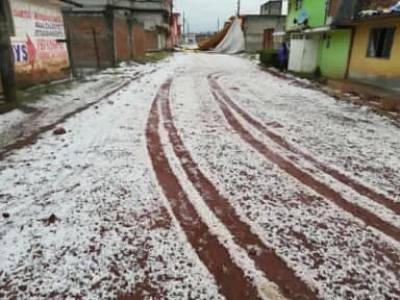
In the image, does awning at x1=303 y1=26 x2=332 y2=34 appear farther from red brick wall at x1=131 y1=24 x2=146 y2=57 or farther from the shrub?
red brick wall at x1=131 y1=24 x2=146 y2=57

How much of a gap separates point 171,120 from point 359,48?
34.8 ft

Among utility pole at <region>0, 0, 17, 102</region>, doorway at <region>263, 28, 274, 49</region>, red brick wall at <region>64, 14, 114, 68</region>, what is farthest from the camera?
doorway at <region>263, 28, 274, 49</region>

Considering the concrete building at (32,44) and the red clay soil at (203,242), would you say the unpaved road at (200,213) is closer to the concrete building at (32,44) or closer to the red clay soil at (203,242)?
the red clay soil at (203,242)

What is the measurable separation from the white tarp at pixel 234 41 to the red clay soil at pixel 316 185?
34882 mm

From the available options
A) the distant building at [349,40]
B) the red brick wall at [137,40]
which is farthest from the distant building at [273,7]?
the distant building at [349,40]

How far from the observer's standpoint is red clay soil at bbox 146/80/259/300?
8.36ft

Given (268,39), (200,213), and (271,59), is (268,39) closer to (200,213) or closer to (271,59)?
(271,59)

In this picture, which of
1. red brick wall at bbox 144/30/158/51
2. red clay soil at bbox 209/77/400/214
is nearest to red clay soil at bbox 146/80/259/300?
red clay soil at bbox 209/77/400/214

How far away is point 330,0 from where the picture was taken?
14891mm

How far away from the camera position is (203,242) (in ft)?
10.1

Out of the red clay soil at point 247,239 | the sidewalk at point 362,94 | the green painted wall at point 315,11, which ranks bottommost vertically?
the red clay soil at point 247,239

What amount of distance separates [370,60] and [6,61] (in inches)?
502

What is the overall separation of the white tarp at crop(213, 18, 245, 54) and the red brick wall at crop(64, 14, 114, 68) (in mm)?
25345

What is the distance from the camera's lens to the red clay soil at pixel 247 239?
2.57 metres
